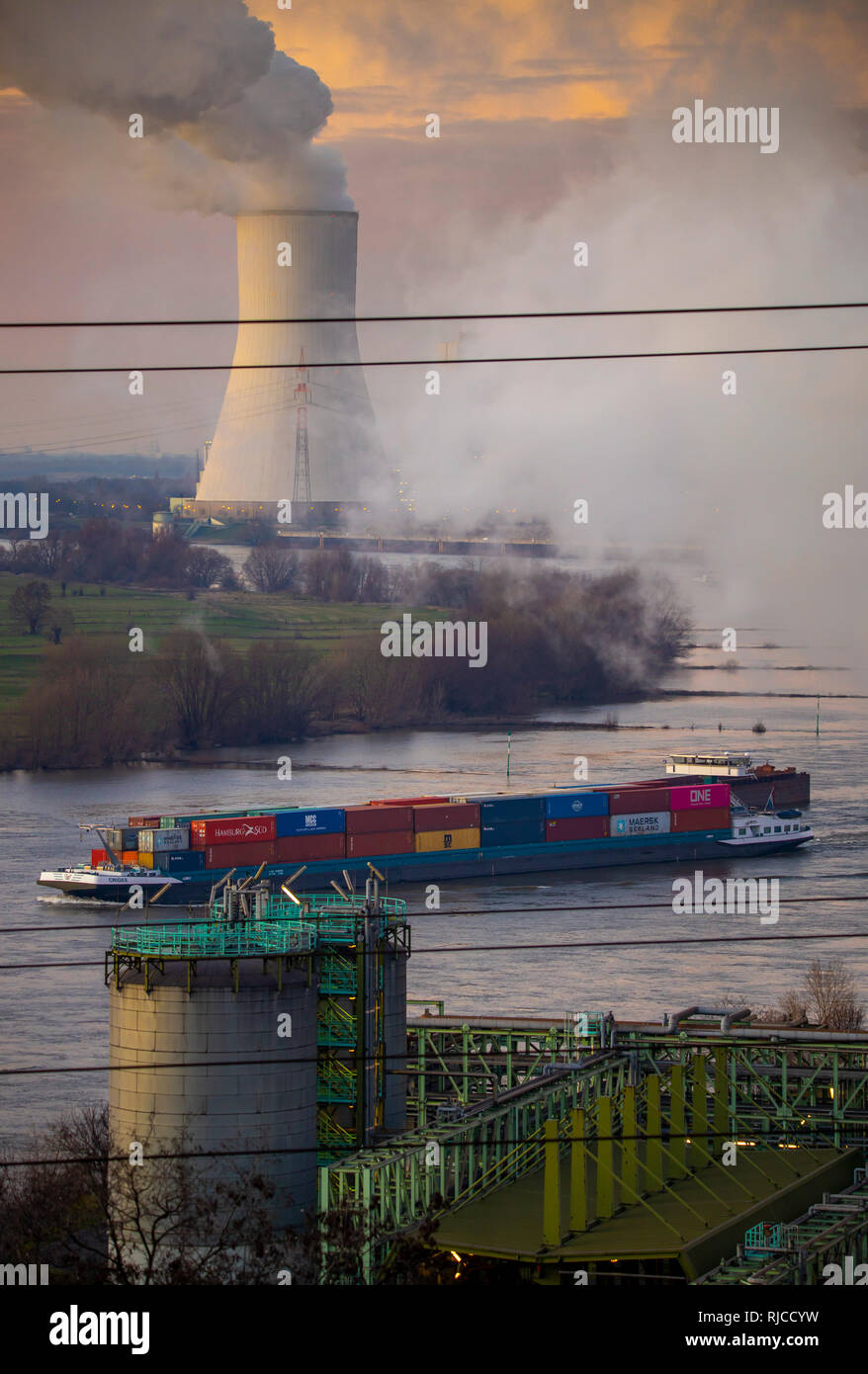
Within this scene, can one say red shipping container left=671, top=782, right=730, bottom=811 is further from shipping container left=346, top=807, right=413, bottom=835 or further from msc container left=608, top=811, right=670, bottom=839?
shipping container left=346, top=807, right=413, bottom=835

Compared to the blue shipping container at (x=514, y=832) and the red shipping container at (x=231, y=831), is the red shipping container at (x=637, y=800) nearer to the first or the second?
the blue shipping container at (x=514, y=832)

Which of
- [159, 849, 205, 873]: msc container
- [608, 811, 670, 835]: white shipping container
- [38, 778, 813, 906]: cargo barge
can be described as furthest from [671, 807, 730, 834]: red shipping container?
[159, 849, 205, 873]: msc container

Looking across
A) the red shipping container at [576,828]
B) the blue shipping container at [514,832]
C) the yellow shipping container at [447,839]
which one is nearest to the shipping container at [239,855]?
the yellow shipping container at [447,839]

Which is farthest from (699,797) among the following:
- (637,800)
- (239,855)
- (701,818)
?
(239,855)

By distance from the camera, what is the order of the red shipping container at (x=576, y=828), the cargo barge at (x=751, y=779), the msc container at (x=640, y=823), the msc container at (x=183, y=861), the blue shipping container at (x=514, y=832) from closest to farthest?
the msc container at (x=183, y=861)
the blue shipping container at (x=514, y=832)
the red shipping container at (x=576, y=828)
the msc container at (x=640, y=823)
the cargo barge at (x=751, y=779)

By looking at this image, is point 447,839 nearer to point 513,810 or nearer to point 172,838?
point 513,810

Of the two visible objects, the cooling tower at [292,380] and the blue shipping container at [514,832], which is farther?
the cooling tower at [292,380]

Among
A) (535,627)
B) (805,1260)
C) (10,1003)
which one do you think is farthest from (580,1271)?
(535,627)
